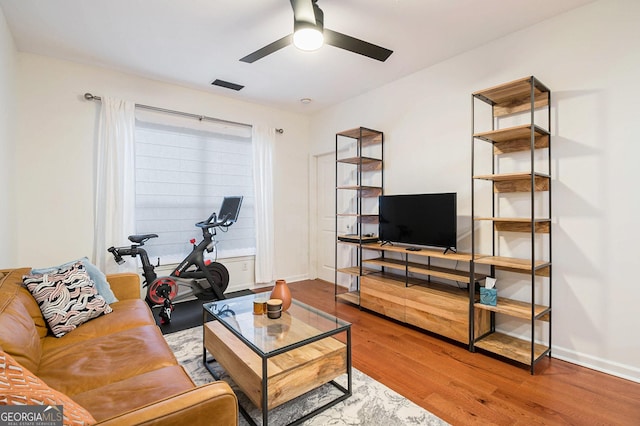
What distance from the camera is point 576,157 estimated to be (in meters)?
2.39

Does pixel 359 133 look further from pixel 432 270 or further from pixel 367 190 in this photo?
pixel 432 270

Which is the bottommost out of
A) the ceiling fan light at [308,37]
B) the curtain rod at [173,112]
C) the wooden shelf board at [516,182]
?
the wooden shelf board at [516,182]

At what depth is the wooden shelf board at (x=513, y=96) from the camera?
2.40 metres

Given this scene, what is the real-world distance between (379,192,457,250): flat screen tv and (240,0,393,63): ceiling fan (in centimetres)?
147

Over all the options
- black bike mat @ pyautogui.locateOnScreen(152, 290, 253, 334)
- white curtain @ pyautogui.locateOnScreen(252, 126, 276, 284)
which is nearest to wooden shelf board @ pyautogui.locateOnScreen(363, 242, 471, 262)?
white curtain @ pyautogui.locateOnScreen(252, 126, 276, 284)

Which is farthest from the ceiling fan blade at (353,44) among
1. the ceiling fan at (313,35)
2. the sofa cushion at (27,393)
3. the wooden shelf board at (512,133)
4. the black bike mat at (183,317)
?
the black bike mat at (183,317)

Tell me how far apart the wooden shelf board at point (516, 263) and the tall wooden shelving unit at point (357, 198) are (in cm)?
141

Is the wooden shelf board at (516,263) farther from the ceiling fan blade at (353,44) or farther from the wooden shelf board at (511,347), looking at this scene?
the ceiling fan blade at (353,44)

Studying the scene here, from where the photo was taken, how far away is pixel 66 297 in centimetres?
203

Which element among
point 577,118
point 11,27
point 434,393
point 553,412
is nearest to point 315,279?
point 434,393

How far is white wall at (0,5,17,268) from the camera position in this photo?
8.00 feet

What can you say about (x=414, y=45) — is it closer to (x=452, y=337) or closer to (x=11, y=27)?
(x=452, y=337)

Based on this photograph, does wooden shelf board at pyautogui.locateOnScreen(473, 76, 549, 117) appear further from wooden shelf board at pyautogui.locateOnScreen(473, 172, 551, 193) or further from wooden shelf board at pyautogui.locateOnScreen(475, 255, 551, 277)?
wooden shelf board at pyautogui.locateOnScreen(475, 255, 551, 277)

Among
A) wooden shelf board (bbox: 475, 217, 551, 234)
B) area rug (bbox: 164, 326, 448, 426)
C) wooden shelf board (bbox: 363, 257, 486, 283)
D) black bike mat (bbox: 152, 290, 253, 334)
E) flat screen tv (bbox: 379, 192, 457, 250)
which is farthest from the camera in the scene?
black bike mat (bbox: 152, 290, 253, 334)
